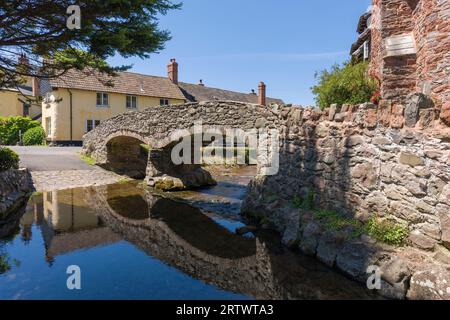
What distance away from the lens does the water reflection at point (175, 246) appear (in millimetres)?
5379

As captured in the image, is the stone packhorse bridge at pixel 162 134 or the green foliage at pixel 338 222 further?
the stone packhorse bridge at pixel 162 134

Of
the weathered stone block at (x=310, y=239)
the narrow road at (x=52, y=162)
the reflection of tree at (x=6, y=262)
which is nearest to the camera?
the reflection of tree at (x=6, y=262)

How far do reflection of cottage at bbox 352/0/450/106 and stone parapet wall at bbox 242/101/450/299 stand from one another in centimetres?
287

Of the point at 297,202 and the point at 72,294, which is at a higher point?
the point at 297,202

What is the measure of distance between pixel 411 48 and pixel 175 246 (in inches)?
343

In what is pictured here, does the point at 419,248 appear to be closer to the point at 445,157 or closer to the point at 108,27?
the point at 445,157

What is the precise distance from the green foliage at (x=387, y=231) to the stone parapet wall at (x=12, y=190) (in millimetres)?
9651

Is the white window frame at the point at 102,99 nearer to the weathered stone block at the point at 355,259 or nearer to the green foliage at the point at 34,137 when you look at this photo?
the green foliage at the point at 34,137

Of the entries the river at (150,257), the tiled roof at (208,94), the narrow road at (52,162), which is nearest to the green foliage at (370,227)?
the river at (150,257)

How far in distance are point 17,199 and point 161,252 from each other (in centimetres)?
673

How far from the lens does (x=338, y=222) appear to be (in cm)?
649

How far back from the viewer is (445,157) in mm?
4738

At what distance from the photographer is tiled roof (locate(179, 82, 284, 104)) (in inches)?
1320

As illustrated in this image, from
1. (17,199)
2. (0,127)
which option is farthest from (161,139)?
(0,127)
